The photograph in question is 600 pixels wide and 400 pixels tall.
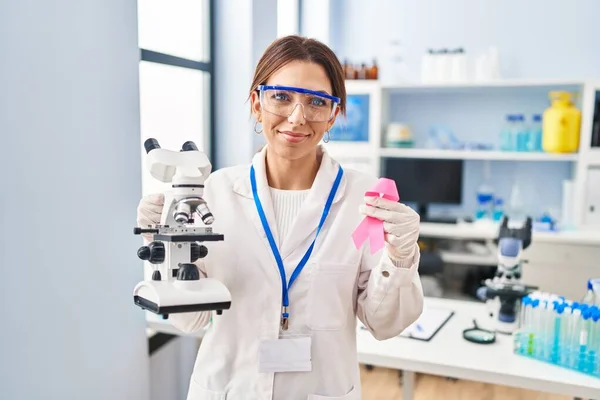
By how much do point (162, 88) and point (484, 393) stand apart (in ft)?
8.43

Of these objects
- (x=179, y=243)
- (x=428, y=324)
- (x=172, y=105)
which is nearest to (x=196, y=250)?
(x=179, y=243)

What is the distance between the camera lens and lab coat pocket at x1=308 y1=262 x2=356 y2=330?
1.25m

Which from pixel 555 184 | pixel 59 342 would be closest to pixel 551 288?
pixel 555 184

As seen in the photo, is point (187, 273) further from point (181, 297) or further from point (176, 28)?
point (176, 28)

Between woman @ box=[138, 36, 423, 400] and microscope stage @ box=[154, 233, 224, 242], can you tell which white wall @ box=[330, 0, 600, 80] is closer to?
woman @ box=[138, 36, 423, 400]

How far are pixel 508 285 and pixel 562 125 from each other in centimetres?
204

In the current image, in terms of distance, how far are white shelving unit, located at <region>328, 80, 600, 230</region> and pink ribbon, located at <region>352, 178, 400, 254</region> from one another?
287 cm

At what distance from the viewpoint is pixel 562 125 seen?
3607 mm

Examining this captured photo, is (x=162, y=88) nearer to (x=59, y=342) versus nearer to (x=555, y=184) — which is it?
(x=59, y=342)

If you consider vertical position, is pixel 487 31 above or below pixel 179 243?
above

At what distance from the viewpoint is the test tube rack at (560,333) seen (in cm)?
169

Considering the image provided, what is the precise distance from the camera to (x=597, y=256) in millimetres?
3510

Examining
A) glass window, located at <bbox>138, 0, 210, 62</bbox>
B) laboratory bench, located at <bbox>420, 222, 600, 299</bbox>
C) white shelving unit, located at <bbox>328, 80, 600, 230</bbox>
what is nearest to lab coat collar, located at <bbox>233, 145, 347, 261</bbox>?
glass window, located at <bbox>138, 0, 210, 62</bbox>

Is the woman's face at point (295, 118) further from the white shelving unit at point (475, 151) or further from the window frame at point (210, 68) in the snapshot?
the white shelving unit at point (475, 151)
